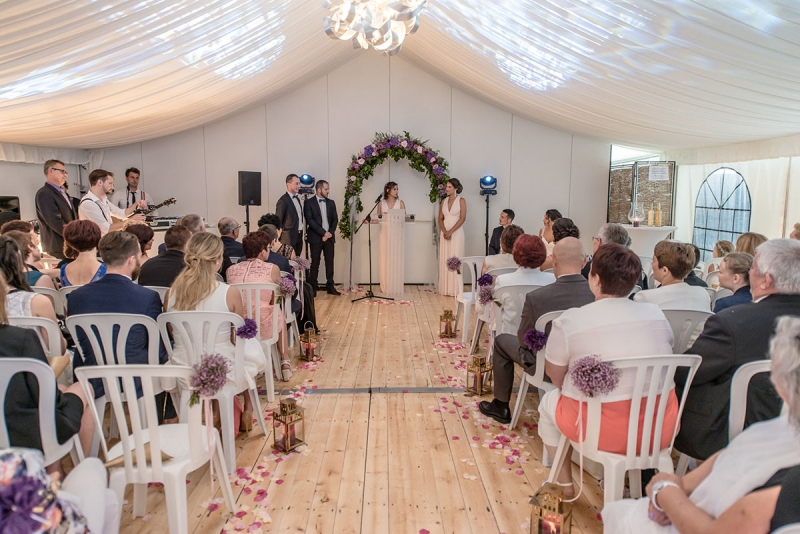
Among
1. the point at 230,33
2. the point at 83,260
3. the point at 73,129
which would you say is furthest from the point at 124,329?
the point at 73,129

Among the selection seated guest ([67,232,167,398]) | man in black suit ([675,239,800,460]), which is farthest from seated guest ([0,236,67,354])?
man in black suit ([675,239,800,460])

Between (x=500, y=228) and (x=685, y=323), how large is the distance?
497cm

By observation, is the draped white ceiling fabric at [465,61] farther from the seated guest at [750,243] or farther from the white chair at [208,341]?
the white chair at [208,341]

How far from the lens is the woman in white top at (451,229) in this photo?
27.3 feet

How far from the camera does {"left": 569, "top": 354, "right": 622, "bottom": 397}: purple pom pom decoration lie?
211 centimetres

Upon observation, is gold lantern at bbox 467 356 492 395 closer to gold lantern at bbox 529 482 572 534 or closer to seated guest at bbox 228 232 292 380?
seated guest at bbox 228 232 292 380

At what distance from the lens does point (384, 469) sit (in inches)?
123

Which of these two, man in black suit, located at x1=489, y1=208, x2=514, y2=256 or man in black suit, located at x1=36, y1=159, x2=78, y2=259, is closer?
man in black suit, located at x1=36, y1=159, x2=78, y2=259

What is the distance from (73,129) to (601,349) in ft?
21.1

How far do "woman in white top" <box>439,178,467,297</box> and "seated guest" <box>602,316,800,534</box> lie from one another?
653cm

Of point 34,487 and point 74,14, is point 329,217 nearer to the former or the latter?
point 74,14

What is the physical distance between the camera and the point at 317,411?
3.97m

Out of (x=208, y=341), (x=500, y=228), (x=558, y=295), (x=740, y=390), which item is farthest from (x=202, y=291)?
(x=500, y=228)

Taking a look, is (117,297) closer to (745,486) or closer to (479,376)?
(479,376)
